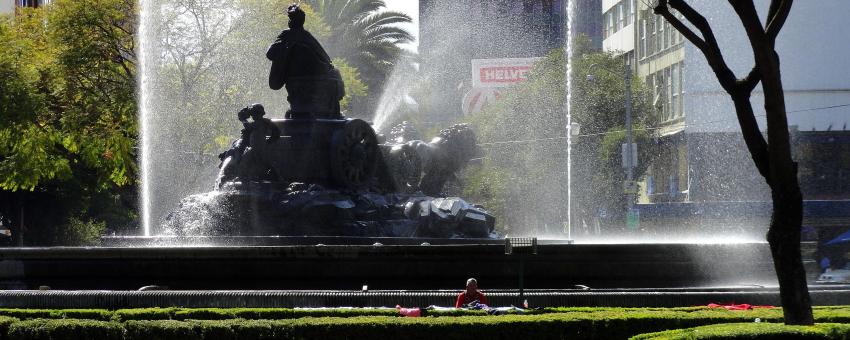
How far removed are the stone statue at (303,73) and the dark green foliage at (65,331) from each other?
10.4 metres

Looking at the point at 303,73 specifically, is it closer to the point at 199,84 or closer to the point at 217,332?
the point at 217,332

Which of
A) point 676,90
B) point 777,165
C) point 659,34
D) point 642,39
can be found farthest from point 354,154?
point 642,39

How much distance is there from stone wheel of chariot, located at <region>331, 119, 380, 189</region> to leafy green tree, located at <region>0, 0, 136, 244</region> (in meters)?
19.8

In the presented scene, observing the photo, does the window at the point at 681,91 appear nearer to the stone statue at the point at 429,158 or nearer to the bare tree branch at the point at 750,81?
the stone statue at the point at 429,158

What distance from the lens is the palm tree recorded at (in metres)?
53.7

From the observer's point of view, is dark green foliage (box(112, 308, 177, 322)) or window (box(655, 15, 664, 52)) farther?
window (box(655, 15, 664, 52))

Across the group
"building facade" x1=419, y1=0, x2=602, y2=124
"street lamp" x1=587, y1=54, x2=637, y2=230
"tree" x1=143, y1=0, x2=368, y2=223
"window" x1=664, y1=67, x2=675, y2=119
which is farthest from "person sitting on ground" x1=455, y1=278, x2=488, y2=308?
"building facade" x1=419, y1=0, x2=602, y2=124

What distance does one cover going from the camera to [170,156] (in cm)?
4216

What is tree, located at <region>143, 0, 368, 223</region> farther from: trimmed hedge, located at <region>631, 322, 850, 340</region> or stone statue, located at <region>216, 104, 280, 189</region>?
trimmed hedge, located at <region>631, 322, 850, 340</region>

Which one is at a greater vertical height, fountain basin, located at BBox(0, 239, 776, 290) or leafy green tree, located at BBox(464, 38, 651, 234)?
leafy green tree, located at BBox(464, 38, 651, 234)

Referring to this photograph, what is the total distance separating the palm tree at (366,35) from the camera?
2114 inches

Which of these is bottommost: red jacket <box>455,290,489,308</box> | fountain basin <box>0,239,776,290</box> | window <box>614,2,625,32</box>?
red jacket <box>455,290,489,308</box>

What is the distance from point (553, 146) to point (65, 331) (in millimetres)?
46141

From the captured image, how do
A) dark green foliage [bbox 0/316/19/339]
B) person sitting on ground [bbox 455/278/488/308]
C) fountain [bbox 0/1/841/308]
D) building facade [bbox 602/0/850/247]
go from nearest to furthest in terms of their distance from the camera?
dark green foliage [bbox 0/316/19/339], person sitting on ground [bbox 455/278/488/308], fountain [bbox 0/1/841/308], building facade [bbox 602/0/850/247]
